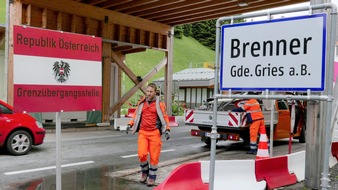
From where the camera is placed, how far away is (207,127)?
11258mm

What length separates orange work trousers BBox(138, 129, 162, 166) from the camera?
254 inches

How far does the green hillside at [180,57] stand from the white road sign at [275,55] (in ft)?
225

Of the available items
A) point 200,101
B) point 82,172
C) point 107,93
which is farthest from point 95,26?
point 200,101

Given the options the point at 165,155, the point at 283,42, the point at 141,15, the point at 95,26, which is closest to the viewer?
the point at 283,42

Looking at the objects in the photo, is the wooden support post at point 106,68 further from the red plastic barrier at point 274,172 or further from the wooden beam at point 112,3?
the red plastic barrier at point 274,172

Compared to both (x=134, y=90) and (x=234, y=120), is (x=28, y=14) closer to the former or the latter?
(x=134, y=90)

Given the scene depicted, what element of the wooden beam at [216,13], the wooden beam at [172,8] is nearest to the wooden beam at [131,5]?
the wooden beam at [172,8]

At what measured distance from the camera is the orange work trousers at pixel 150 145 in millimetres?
6449

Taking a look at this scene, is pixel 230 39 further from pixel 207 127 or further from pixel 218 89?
pixel 207 127

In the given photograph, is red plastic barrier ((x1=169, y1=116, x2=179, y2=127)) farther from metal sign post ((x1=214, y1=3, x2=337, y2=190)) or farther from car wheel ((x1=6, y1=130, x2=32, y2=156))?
metal sign post ((x1=214, y1=3, x2=337, y2=190))

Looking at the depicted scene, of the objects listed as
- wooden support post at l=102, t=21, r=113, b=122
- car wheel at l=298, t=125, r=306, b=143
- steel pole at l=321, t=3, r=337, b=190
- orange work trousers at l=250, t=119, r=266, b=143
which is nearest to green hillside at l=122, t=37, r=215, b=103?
wooden support post at l=102, t=21, r=113, b=122

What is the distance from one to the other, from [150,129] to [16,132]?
469 cm

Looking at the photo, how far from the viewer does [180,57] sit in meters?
90.6

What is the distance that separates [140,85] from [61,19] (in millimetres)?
5734
